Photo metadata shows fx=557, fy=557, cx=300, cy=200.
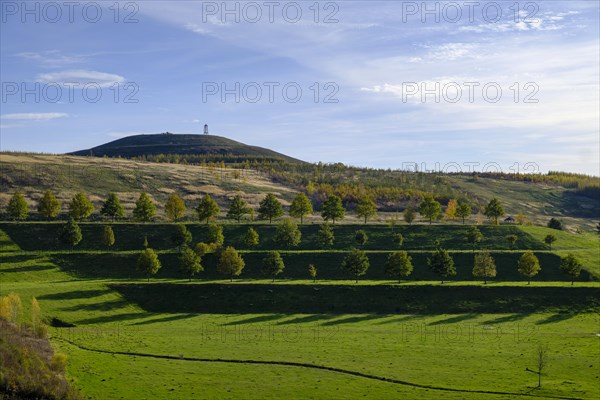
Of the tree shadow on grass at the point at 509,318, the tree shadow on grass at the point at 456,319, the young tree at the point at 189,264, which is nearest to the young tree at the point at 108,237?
the young tree at the point at 189,264

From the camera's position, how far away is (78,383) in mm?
56562

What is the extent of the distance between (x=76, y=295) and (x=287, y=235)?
170 ft

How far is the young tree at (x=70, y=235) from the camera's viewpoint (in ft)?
398

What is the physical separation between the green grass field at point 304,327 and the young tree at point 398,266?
10.3ft

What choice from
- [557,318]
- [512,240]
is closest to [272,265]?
[557,318]

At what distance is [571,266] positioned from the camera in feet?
364

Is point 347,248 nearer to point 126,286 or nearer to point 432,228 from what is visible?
point 432,228

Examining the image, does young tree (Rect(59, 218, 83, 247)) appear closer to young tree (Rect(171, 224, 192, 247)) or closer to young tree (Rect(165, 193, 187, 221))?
young tree (Rect(171, 224, 192, 247))

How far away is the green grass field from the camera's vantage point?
194 ft

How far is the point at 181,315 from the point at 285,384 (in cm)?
3630

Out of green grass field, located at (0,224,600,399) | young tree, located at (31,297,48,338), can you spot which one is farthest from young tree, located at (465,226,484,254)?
young tree, located at (31,297,48,338)

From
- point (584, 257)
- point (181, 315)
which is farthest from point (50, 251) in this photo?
point (584, 257)

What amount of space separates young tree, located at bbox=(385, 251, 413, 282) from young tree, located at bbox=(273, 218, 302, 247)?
91.0 ft

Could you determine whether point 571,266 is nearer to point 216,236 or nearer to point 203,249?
point 216,236
